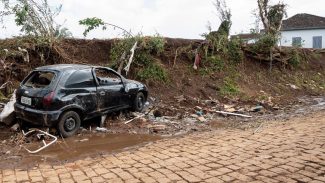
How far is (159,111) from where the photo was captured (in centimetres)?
1059

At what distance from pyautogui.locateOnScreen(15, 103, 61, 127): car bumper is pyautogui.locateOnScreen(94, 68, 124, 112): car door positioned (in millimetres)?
1392

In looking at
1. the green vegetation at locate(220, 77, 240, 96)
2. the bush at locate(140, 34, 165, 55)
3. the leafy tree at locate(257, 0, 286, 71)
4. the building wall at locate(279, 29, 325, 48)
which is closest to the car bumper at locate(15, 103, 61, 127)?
the bush at locate(140, 34, 165, 55)

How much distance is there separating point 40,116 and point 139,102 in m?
3.35

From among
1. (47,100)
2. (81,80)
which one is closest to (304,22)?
(81,80)

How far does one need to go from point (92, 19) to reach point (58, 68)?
5515 millimetres

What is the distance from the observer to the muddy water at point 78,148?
6398 mm

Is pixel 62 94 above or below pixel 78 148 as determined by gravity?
above

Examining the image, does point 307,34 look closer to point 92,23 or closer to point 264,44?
point 264,44

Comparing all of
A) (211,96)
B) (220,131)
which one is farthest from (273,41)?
(220,131)

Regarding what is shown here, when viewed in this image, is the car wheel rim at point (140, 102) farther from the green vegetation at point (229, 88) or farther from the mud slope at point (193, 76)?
the green vegetation at point (229, 88)

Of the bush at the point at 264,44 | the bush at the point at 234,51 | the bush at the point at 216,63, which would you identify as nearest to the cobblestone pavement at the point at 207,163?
the bush at the point at 216,63

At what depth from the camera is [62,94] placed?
25.8 feet

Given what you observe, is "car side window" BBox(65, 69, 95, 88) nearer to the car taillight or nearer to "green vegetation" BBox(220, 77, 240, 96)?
the car taillight

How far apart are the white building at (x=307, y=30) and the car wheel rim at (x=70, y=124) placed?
117 ft
